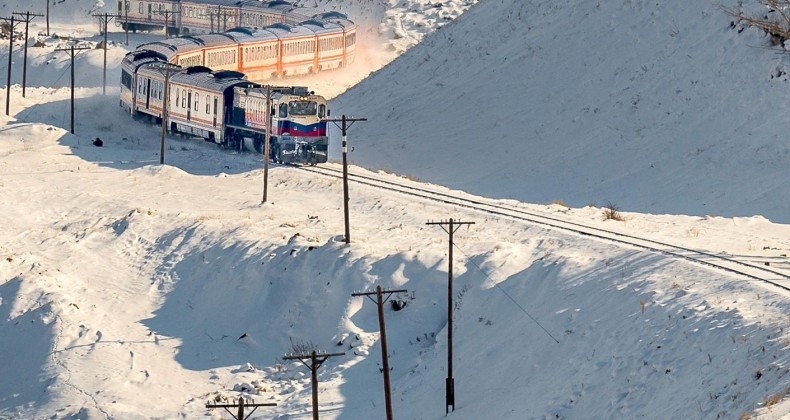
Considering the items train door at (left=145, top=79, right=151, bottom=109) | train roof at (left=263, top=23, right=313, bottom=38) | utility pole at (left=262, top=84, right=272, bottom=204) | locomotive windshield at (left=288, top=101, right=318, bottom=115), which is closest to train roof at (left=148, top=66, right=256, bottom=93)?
train door at (left=145, top=79, right=151, bottom=109)

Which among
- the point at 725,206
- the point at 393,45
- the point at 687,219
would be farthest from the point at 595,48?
the point at 393,45

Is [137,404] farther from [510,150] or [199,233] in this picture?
[510,150]

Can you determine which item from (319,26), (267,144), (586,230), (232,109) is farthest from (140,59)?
(586,230)

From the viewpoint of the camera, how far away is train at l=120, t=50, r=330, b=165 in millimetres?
53625

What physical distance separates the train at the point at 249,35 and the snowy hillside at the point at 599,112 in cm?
1258

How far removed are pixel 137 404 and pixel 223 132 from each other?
2654cm

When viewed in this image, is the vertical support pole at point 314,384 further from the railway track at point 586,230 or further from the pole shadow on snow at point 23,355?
the railway track at point 586,230

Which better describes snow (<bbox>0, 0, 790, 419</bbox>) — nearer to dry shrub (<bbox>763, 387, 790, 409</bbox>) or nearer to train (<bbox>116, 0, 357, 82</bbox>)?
dry shrub (<bbox>763, 387, 790, 409</bbox>)

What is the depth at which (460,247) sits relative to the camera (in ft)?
127

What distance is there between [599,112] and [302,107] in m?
13.4

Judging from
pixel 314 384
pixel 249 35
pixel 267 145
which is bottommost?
pixel 314 384

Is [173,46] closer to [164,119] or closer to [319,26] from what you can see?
[319,26]

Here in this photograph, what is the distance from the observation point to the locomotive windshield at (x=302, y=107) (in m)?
53.5

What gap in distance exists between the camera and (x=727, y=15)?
58.0 metres
